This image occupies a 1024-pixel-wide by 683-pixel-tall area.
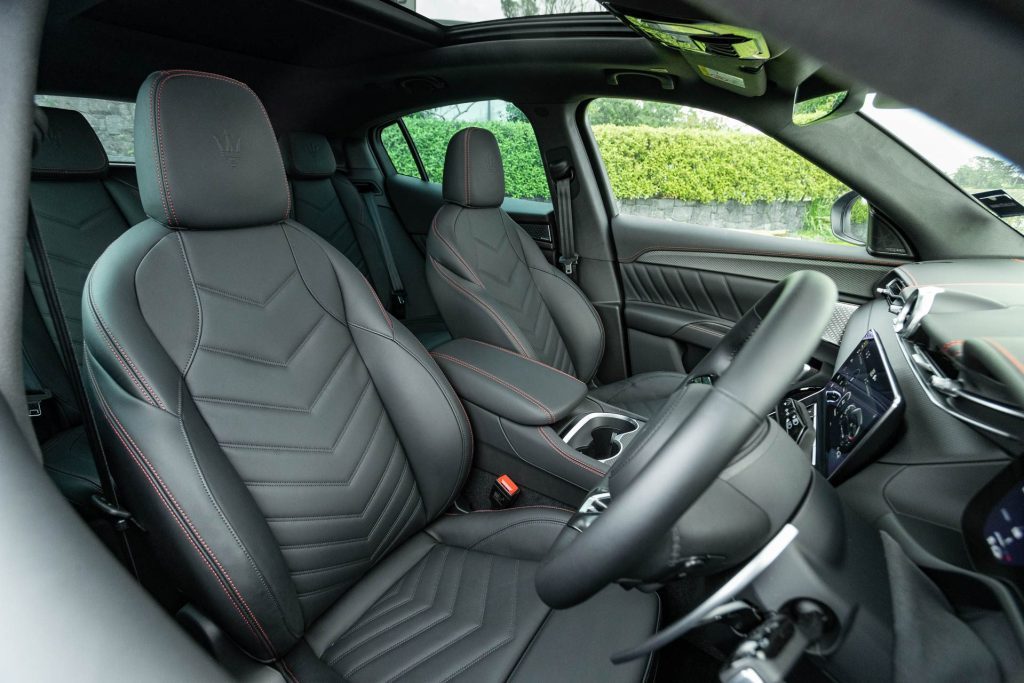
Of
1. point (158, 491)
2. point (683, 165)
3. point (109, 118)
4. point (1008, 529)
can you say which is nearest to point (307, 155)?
point (109, 118)

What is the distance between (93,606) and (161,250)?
0.88 metres

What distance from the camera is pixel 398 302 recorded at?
11.7 ft

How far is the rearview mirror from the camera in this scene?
5.49 feet

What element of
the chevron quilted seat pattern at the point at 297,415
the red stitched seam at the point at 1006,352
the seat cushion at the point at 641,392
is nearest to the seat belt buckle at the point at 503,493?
the chevron quilted seat pattern at the point at 297,415

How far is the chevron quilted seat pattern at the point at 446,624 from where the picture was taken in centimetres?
110

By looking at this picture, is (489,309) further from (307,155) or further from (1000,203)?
(307,155)

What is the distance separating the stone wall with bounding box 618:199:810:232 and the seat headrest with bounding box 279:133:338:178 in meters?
1.74

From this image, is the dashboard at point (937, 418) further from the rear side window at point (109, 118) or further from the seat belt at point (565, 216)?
the rear side window at point (109, 118)

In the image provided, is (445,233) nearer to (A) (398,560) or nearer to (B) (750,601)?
(A) (398,560)

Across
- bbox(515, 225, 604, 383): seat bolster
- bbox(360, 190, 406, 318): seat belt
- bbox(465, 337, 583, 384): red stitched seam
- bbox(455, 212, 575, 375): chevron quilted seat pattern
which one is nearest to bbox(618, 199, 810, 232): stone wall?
bbox(515, 225, 604, 383): seat bolster

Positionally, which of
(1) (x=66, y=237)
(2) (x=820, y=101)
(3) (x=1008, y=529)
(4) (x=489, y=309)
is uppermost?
(2) (x=820, y=101)

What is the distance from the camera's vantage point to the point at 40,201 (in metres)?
2.17

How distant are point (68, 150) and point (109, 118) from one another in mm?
484

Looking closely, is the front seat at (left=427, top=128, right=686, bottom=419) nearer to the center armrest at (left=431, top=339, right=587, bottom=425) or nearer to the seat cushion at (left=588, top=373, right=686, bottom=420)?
the seat cushion at (left=588, top=373, right=686, bottom=420)
